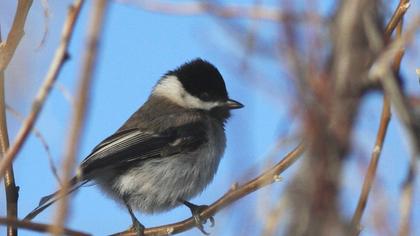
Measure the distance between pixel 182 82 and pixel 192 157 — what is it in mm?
1004

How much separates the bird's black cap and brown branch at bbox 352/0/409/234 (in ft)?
11.1

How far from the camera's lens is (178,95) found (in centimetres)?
544

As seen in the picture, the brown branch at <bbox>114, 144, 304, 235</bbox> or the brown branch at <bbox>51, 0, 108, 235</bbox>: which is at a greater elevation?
the brown branch at <bbox>51, 0, 108, 235</bbox>

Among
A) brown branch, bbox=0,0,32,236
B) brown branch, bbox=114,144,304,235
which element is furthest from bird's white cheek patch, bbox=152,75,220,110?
brown branch, bbox=0,0,32,236

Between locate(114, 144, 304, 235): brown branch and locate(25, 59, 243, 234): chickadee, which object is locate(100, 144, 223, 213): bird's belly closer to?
locate(25, 59, 243, 234): chickadee

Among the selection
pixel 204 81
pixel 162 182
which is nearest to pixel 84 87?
pixel 162 182

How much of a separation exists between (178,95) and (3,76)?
3.43 meters

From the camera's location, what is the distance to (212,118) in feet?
17.2

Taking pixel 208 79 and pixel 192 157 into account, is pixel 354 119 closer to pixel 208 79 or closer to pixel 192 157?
pixel 192 157

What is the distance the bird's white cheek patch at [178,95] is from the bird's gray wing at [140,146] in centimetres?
33

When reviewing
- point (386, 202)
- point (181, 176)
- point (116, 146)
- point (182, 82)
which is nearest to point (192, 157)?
point (181, 176)

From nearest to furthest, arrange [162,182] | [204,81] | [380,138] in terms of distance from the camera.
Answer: [380,138], [162,182], [204,81]

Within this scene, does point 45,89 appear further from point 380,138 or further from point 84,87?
point 380,138

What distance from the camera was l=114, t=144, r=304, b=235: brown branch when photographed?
1.94m
